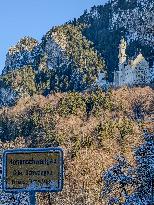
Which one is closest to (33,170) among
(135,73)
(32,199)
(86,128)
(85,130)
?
(32,199)

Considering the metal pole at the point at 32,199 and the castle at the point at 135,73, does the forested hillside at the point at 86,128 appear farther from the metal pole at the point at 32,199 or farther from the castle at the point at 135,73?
the metal pole at the point at 32,199

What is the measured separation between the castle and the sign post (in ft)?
520

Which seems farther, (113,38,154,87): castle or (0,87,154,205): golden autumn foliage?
(113,38,154,87): castle

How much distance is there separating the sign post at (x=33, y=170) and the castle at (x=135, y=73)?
15857cm

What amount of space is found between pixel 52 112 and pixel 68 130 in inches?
746

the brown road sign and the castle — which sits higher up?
the castle

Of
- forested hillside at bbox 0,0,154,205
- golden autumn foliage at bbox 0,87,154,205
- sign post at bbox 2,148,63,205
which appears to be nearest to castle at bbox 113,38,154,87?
forested hillside at bbox 0,0,154,205

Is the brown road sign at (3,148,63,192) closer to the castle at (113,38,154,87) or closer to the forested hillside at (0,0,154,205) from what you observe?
the forested hillside at (0,0,154,205)

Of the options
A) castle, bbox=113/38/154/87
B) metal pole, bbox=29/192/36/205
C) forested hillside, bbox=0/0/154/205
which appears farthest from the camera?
castle, bbox=113/38/154/87

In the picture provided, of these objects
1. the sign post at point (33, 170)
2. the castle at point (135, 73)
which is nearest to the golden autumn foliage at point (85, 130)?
the castle at point (135, 73)

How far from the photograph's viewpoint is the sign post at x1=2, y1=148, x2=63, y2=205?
6539 millimetres

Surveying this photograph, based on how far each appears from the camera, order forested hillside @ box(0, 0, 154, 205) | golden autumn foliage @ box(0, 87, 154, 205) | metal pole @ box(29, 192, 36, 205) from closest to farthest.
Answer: metal pole @ box(29, 192, 36, 205) → forested hillside @ box(0, 0, 154, 205) → golden autumn foliage @ box(0, 87, 154, 205)

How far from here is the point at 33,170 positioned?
661 cm

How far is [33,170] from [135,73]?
556 feet
